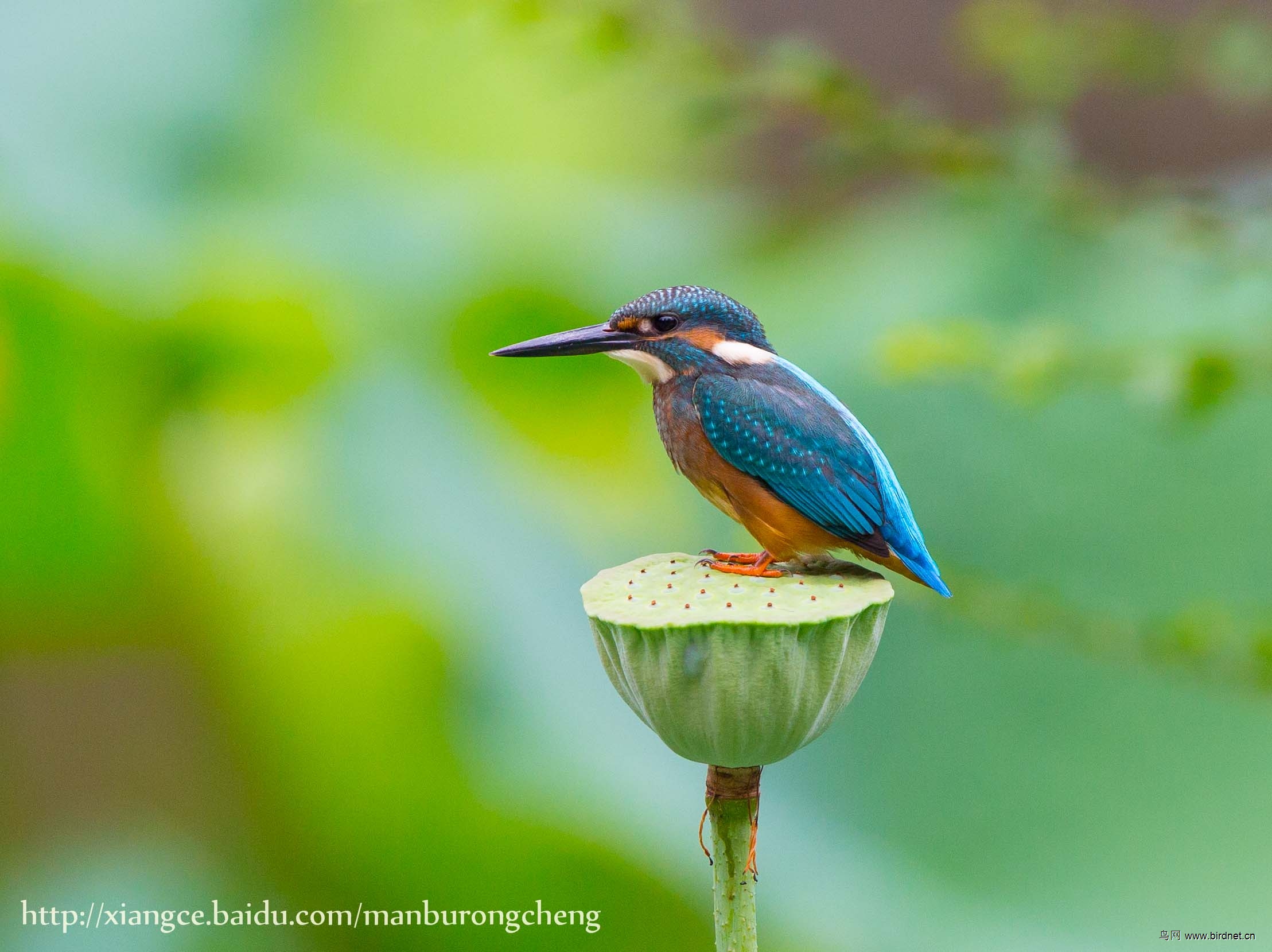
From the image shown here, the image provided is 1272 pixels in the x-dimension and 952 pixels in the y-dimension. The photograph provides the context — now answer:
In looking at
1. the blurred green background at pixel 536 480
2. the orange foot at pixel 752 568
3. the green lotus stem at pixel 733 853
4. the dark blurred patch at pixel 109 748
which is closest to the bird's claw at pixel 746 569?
the orange foot at pixel 752 568

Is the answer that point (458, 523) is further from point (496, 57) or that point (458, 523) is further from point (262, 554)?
point (496, 57)

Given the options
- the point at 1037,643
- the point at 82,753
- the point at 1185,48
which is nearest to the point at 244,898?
the point at 82,753

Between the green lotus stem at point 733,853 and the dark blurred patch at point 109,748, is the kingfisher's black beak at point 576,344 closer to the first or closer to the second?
the green lotus stem at point 733,853

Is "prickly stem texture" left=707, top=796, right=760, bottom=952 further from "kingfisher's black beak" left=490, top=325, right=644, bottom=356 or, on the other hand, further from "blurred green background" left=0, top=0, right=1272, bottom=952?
"blurred green background" left=0, top=0, right=1272, bottom=952

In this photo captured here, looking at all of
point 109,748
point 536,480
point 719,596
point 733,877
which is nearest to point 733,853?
point 733,877

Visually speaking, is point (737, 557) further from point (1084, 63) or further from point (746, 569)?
point (1084, 63)

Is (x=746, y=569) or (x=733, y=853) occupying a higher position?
(x=746, y=569)
